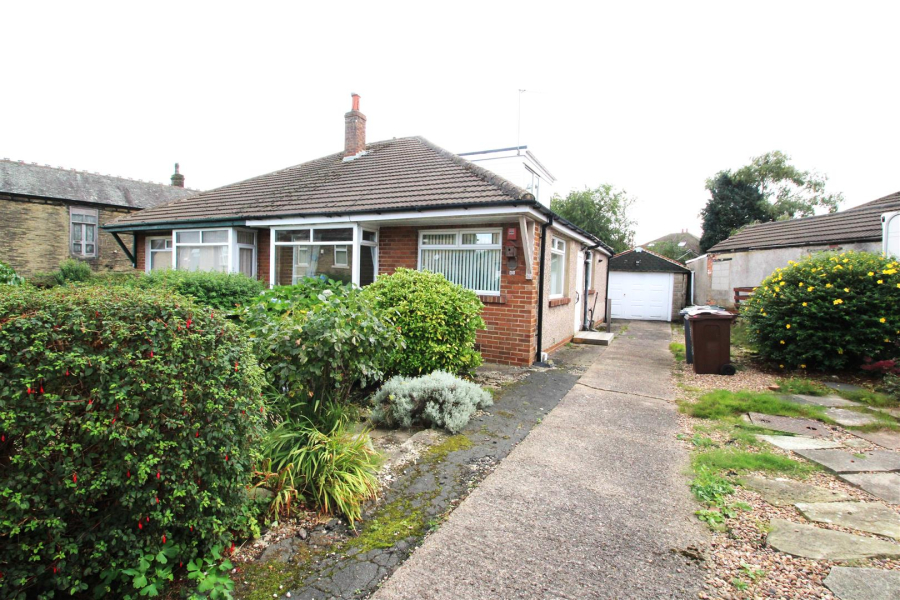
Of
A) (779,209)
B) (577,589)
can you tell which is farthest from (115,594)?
(779,209)

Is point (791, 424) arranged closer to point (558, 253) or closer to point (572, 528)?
point (572, 528)

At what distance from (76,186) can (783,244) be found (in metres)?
32.0

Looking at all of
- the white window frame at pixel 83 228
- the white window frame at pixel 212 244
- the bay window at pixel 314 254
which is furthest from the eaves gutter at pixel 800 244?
the white window frame at pixel 83 228

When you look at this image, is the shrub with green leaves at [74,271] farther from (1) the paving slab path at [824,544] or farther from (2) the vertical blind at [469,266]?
(1) the paving slab path at [824,544]

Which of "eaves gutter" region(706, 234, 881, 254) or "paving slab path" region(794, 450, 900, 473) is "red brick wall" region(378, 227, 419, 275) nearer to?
"paving slab path" region(794, 450, 900, 473)

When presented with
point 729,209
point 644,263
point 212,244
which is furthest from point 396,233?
point 729,209

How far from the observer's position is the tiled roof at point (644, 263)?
20.0 metres

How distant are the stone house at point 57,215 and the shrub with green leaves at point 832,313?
75.4 feet

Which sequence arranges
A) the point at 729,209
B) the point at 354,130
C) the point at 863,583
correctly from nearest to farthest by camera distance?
the point at 863,583 < the point at 354,130 < the point at 729,209

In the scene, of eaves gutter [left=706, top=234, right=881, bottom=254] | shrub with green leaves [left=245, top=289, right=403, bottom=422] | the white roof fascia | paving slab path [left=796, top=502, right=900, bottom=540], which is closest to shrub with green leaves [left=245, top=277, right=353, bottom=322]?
shrub with green leaves [left=245, top=289, right=403, bottom=422]

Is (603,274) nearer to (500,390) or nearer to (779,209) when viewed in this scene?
(500,390)

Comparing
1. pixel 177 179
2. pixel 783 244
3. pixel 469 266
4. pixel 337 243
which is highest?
pixel 177 179

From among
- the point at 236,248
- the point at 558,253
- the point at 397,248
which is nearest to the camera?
the point at 397,248

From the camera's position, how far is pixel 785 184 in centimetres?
3503
